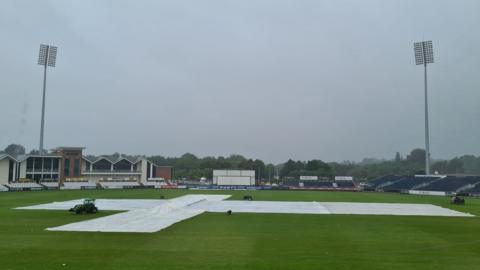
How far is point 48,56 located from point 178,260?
8870 centimetres

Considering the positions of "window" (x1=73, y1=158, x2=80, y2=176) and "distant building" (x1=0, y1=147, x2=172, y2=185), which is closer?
"distant building" (x1=0, y1=147, x2=172, y2=185)

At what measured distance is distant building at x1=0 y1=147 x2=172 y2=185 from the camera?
3452 inches

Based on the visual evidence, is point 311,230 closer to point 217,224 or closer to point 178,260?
point 217,224

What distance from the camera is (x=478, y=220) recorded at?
3347 centimetres

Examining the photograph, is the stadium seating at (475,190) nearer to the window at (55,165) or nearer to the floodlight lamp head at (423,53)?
the floodlight lamp head at (423,53)

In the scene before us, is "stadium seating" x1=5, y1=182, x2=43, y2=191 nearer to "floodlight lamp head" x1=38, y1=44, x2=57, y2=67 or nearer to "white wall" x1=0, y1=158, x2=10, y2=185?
"white wall" x1=0, y1=158, x2=10, y2=185

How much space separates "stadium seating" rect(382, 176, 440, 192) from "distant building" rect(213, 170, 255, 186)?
33.7m

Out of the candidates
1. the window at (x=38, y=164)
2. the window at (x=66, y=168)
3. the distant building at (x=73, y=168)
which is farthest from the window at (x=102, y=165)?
the window at (x=38, y=164)

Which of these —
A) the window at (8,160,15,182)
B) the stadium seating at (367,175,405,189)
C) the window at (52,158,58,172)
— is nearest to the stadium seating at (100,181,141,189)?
the window at (52,158,58,172)

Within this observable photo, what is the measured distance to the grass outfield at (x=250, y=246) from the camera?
1587 cm

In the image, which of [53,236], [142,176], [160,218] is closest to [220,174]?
[142,176]

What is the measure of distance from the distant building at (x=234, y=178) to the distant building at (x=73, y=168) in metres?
16.1

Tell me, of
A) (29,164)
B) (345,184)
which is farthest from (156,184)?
(345,184)

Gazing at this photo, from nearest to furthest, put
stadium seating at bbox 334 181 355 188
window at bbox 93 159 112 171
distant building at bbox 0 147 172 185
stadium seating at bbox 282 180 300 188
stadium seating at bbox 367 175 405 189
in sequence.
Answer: distant building at bbox 0 147 172 185 < stadium seating at bbox 367 175 405 189 < stadium seating at bbox 334 181 355 188 < window at bbox 93 159 112 171 < stadium seating at bbox 282 180 300 188
